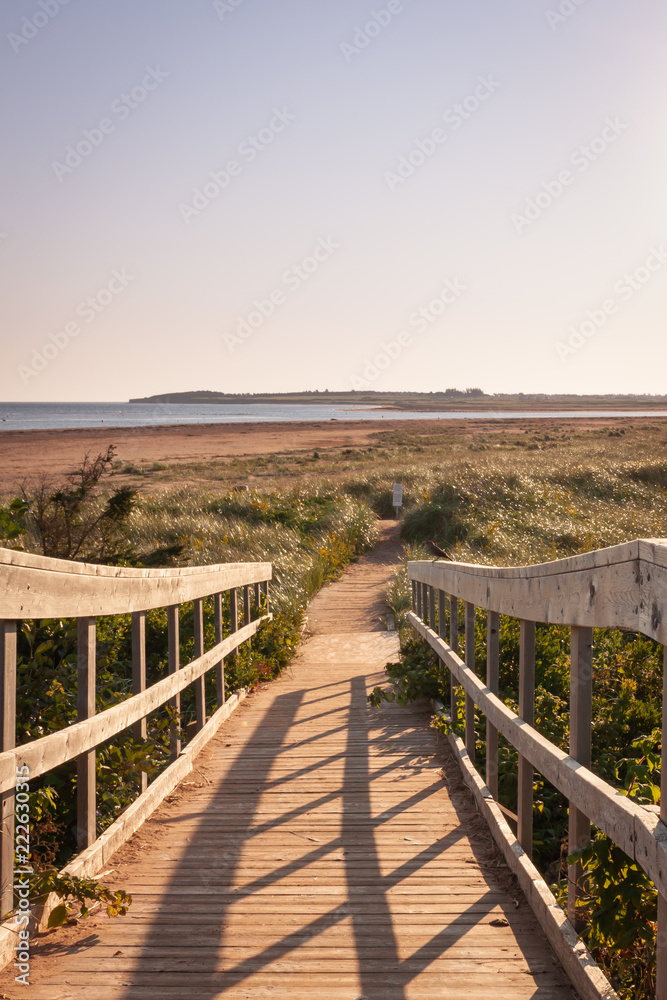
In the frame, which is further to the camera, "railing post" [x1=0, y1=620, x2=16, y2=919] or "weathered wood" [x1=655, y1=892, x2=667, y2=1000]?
"railing post" [x1=0, y1=620, x2=16, y2=919]

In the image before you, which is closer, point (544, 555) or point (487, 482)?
point (544, 555)

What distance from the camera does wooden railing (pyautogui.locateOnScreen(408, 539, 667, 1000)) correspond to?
1.80 meters

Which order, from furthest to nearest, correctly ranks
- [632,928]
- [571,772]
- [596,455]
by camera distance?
[596,455]
[571,772]
[632,928]

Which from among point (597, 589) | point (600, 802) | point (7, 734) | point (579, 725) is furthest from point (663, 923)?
point (7, 734)

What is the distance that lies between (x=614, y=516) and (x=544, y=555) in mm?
3168

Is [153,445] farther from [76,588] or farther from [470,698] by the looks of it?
[76,588]

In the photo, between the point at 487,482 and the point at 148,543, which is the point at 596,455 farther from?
the point at 148,543

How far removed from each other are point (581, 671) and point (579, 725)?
0.58 ft

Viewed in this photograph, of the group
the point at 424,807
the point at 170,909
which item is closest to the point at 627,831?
the point at 170,909

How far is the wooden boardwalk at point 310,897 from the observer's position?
2385 millimetres

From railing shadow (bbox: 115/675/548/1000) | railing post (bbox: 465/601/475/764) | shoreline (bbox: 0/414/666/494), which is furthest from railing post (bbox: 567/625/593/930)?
shoreline (bbox: 0/414/666/494)

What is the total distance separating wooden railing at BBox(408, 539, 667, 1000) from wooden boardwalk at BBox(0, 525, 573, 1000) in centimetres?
36

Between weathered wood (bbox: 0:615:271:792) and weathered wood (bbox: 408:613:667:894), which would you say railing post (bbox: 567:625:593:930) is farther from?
weathered wood (bbox: 0:615:271:792)

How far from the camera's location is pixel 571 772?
2402mm
